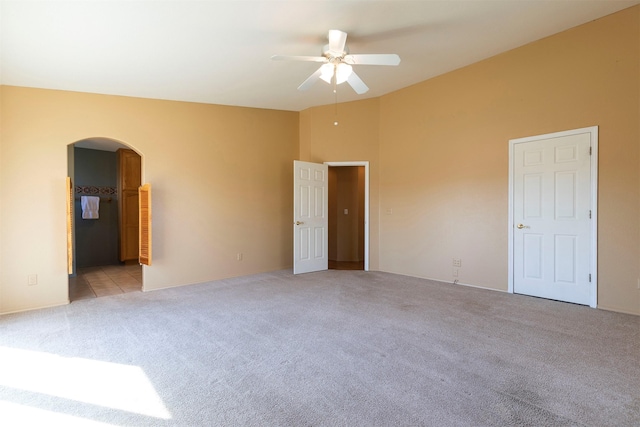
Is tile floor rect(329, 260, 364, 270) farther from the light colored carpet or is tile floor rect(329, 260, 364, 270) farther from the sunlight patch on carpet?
the sunlight patch on carpet

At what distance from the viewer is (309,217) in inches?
223

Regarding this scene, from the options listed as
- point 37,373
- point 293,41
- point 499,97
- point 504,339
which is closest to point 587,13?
point 499,97

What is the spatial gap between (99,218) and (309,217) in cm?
473

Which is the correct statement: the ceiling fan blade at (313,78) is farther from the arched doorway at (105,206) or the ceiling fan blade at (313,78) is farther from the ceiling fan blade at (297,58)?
the arched doorway at (105,206)

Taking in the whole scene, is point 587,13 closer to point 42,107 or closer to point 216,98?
point 216,98

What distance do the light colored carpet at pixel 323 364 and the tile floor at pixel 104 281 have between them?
60 centimetres

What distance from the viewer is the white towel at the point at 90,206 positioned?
6.51m

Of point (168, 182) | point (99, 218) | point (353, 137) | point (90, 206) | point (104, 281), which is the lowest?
point (104, 281)

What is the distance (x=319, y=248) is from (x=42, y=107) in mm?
4349

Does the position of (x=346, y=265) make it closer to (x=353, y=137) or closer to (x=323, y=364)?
(x=353, y=137)

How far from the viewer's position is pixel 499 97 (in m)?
4.19

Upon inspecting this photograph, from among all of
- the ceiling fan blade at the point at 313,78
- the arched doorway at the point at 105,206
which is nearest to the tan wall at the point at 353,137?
the ceiling fan blade at the point at 313,78

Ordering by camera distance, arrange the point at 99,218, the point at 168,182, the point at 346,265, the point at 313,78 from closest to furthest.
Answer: the point at 313,78, the point at 168,182, the point at 346,265, the point at 99,218

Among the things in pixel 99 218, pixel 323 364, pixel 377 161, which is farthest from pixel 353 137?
pixel 99 218
